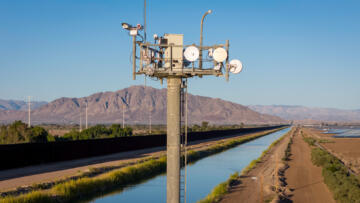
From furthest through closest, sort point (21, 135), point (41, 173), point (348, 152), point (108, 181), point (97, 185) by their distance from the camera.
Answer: point (348, 152)
point (21, 135)
point (41, 173)
point (108, 181)
point (97, 185)

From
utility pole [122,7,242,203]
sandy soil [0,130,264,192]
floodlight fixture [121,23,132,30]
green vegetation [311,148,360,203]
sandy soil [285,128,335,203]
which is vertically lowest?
sandy soil [285,128,335,203]

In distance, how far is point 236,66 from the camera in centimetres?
1345

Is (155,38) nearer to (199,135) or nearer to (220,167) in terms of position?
(220,167)

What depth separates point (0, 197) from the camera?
18.1 m

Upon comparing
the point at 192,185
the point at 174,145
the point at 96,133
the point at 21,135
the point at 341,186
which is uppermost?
the point at 174,145

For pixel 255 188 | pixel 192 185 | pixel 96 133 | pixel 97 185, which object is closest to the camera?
pixel 255 188

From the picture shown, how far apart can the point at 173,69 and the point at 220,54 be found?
1.59 m

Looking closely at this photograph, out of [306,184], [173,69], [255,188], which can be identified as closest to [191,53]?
[173,69]

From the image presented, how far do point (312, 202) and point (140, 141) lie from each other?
31.7 metres

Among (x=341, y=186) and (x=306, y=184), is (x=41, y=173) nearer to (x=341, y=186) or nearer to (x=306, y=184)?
(x=306, y=184)

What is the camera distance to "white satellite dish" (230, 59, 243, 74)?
1344cm

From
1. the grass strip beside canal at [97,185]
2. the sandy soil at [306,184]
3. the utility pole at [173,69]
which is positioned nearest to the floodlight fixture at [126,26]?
the utility pole at [173,69]

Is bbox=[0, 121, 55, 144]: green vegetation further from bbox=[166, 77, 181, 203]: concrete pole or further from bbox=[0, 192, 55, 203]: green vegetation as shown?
bbox=[166, 77, 181, 203]: concrete pole

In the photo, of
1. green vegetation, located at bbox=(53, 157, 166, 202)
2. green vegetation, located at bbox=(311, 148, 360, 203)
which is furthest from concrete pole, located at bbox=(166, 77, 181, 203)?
green vegetation, located at bbox=(311, 148, 360, 203)
